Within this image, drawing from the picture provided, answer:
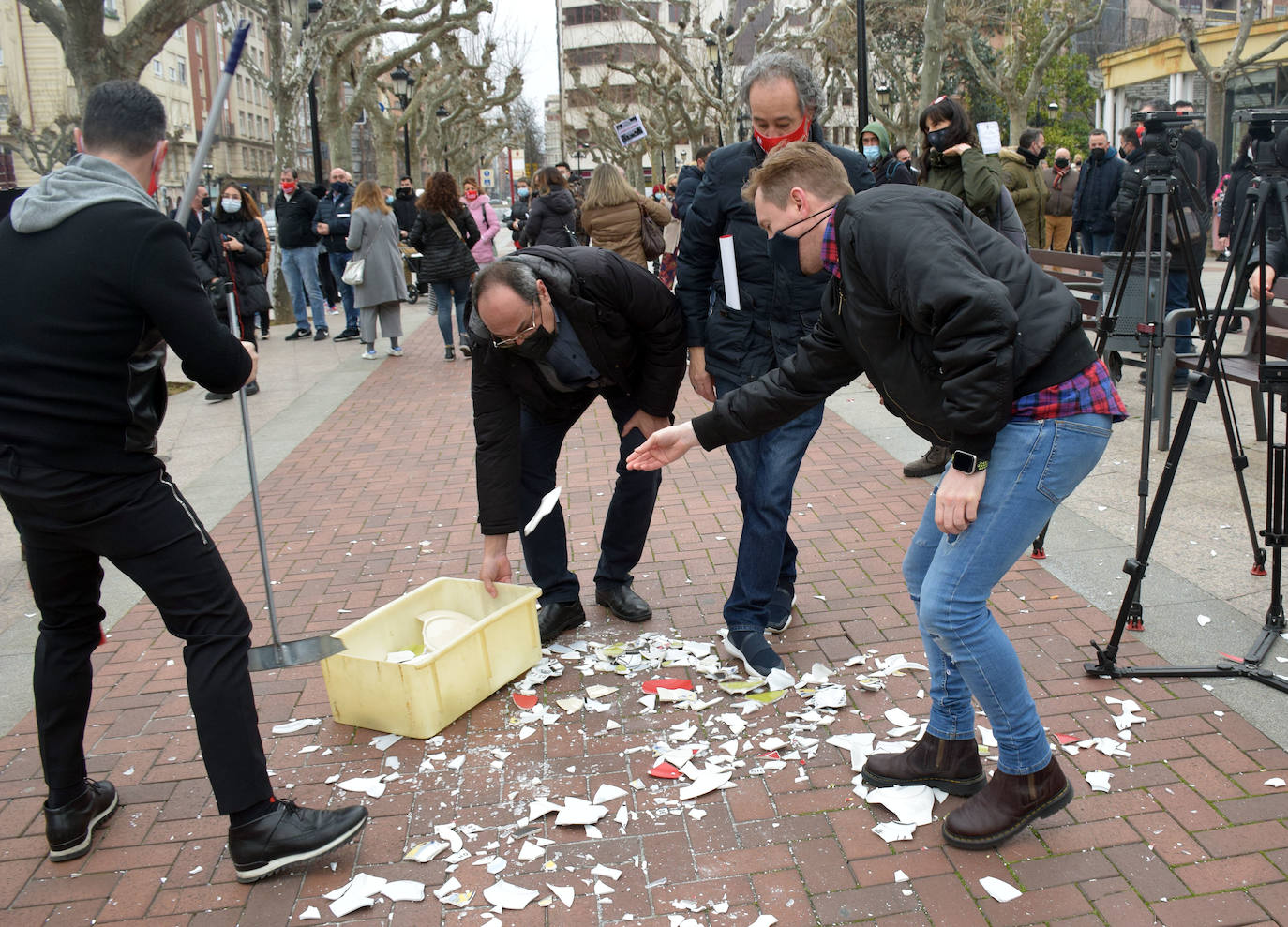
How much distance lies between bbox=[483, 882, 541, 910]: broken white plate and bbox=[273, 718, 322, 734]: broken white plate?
1262 millimetres

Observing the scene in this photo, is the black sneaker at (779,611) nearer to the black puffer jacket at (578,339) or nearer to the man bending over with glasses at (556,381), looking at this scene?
the man bending over with glasses at (556,381)

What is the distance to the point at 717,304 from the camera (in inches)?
167

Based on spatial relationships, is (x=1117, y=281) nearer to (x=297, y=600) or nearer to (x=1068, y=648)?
(x=1068, y=648)

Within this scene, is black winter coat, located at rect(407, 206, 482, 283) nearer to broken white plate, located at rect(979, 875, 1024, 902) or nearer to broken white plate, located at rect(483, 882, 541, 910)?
broken white plate, located at rect(483, 882, 541, 910)

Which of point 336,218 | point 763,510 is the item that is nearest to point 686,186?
point 763,510

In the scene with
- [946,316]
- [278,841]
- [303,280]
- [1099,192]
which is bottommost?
[278,841]

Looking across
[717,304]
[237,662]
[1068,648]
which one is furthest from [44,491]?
[1068,648]

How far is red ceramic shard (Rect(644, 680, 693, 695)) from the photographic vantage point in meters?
4.02

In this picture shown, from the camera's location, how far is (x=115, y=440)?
282cm

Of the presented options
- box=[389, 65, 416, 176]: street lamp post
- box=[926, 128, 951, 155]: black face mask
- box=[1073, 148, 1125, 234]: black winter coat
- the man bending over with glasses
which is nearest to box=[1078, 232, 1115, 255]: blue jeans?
box=[1073, 148, 1125, 234]: black winter coat

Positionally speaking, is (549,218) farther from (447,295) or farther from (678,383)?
(678,383)

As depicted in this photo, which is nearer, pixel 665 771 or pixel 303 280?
pixel 665 771

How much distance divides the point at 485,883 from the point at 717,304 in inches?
90.4

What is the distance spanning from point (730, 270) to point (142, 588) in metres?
2.32
